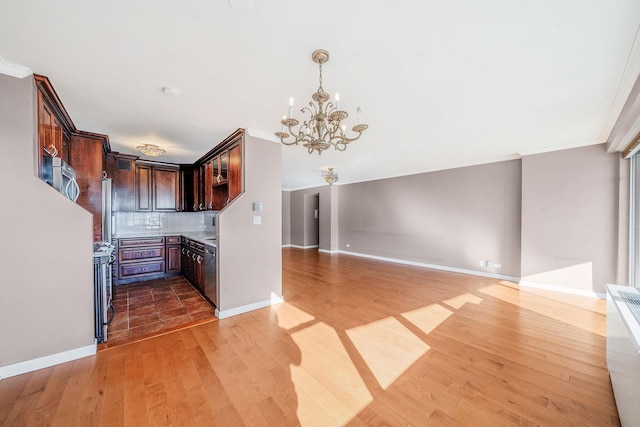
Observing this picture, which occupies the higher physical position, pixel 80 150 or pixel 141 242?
pixel 80 150

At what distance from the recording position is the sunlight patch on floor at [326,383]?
60.2 inches

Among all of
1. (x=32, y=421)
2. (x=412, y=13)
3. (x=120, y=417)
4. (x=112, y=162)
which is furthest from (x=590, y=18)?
(x=112, y=162)

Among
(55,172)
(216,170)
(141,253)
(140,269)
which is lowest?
(140,269)

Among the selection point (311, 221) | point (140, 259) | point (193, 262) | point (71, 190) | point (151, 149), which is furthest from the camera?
point (311, 221)

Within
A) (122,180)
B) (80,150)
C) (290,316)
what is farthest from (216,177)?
(290,316)

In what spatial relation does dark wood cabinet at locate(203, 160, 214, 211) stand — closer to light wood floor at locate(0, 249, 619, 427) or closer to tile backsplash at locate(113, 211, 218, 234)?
tile backsplash at locate(113, 211, 218, 234)

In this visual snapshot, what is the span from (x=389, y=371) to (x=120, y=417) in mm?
1919

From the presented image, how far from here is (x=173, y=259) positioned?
183 inches

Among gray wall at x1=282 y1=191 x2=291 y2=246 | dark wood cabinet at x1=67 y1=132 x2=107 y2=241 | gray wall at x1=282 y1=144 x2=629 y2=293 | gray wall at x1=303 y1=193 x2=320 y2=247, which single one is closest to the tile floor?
dark wood cabinet at x1=67 y1=132 x2=107 y2=241

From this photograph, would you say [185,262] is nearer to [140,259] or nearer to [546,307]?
[140,259]

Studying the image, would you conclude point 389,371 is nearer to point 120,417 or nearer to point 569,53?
point 120,417

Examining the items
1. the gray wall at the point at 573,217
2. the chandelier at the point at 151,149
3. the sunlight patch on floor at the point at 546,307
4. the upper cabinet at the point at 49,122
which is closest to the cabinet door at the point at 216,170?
the chandelier at the point at 151,149

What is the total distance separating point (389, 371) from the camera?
1948 millimetres

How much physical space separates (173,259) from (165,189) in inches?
57.5
